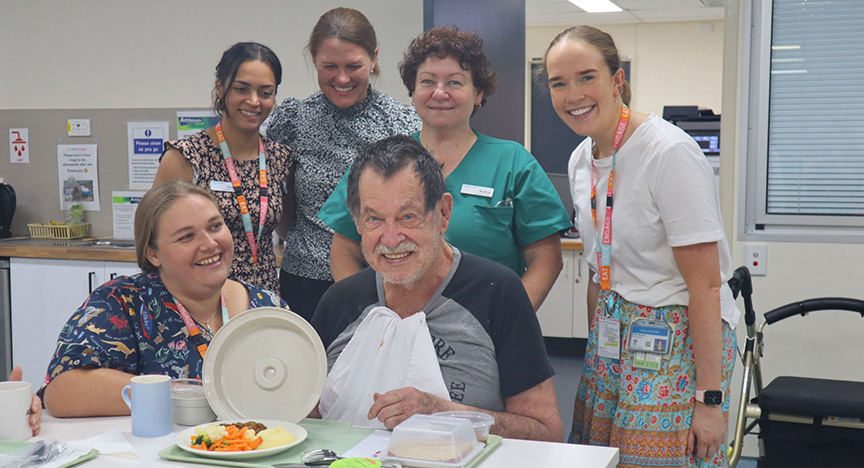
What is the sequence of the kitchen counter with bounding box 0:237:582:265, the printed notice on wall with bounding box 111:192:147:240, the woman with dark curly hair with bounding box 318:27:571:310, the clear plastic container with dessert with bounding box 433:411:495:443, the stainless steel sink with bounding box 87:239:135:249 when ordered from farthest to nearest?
the printed notice on wall with bounding box 111:192:147:240, the stainless steel sink with bounding box 87:239:135:249, the kitchen counter with bounding box 0:237:582:265, the woman with dark curly hair with bounding box 318:27:571:310, the clear plastic container with dessert with bounding box 433:411:495:443

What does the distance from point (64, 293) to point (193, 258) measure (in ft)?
8.38

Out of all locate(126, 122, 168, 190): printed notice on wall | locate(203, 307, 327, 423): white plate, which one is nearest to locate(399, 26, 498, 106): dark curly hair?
locate(203, 307, 327, 423): white plate

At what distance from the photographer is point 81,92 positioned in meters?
4.63

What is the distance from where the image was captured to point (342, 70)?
8.43 ft

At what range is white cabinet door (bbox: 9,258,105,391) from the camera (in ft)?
13.2

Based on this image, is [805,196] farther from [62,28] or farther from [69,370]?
[62,28]

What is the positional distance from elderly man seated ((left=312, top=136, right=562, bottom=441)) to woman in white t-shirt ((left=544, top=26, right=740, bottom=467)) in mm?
386

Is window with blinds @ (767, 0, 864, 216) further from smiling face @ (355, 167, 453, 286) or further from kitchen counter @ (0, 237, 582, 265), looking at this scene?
kitchen counter @ (0, 237, 582, 265)

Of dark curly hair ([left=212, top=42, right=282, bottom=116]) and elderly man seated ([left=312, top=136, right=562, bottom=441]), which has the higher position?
dark curly hair ([left=212, top=42, right=282, bottom=116])

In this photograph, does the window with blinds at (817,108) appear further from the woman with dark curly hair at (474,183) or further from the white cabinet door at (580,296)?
the white cabinet door at (580,296)

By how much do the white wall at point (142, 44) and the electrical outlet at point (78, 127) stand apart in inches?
3.7

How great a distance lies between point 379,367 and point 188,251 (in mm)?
602

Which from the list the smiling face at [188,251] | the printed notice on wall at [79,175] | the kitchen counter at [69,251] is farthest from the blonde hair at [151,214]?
the printed notice on wall at [79,175]

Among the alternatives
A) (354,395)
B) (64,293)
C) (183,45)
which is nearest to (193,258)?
(354,395)
